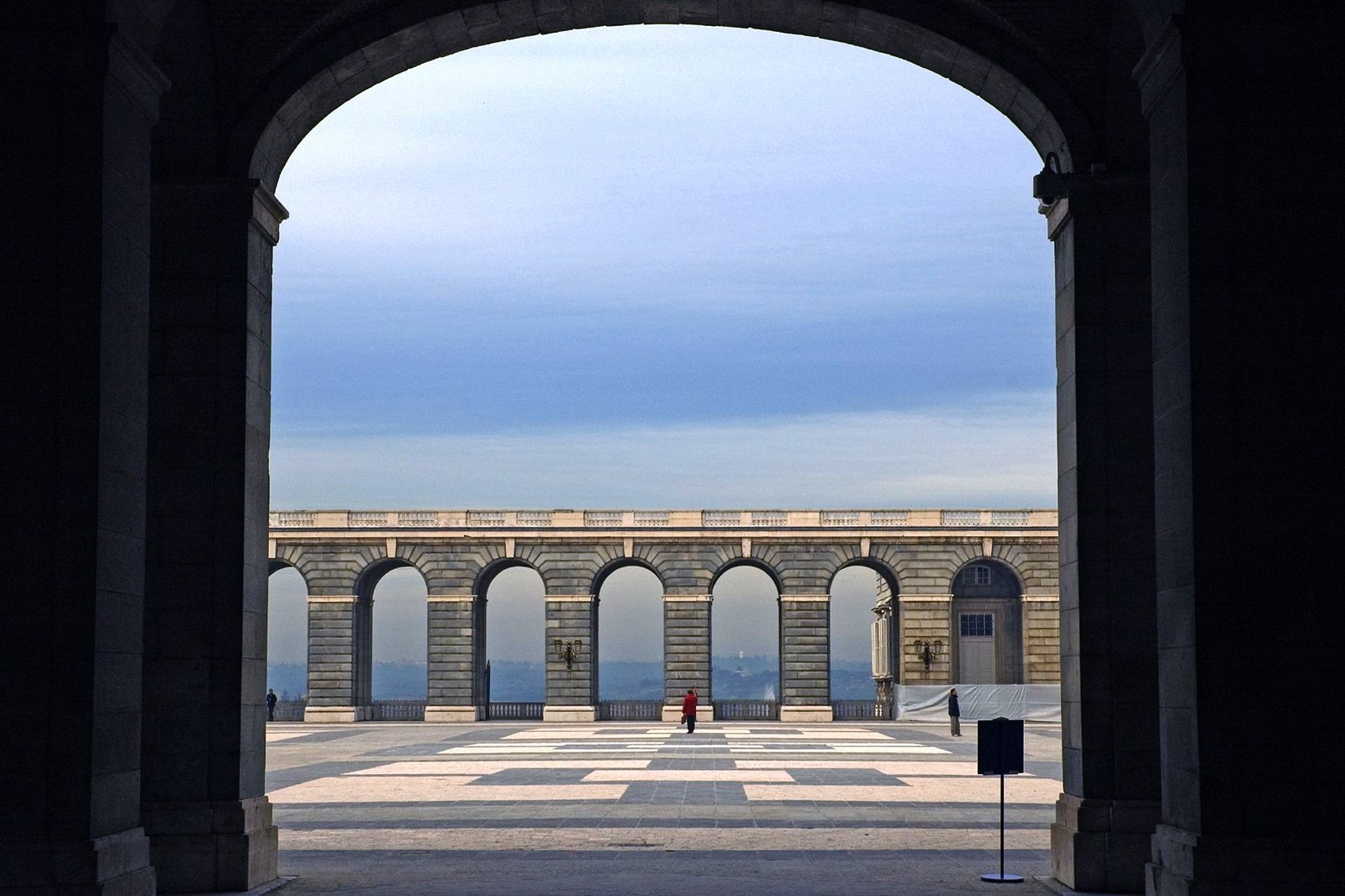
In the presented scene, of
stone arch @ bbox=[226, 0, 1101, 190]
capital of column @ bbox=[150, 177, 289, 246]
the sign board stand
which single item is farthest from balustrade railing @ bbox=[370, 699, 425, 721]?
stone arch @ bbox=[226, 0, 1101, 190]

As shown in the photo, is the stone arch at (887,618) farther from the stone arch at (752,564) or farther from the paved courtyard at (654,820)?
the paved courtyard at (654,820)

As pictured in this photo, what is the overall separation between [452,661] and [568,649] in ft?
16.3

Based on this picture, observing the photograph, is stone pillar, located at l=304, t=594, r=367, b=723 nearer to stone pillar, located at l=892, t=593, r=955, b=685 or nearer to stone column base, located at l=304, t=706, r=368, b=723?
stone column base, located at l=304, t=706, r=368, b=723

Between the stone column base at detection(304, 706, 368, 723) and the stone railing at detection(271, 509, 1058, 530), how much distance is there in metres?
7.78

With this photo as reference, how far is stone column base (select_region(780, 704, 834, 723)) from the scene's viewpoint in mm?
63312

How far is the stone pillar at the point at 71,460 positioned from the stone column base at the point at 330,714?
177ft

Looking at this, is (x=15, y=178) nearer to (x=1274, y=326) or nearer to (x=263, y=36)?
(x=263, y=36)

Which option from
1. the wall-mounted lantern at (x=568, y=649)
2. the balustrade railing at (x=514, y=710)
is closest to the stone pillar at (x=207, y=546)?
the wall-mounted lantern at (x=568, y=649)

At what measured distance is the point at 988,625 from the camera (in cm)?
7369

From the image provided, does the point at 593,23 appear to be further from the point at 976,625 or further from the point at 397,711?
the point at 976,625

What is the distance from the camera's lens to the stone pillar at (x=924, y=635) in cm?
6341

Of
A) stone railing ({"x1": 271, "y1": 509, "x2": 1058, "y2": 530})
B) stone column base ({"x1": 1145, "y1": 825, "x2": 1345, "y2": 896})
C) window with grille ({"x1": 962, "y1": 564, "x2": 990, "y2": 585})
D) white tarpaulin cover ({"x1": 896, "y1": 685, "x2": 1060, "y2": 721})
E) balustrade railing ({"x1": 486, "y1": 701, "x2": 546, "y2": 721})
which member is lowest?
balustrade railing ({"x1": 486, "y1": 701, "x2": 546, "y2": 721})

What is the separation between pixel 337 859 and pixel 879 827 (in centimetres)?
746

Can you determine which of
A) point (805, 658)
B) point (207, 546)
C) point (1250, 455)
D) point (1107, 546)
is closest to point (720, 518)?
point (805, 658)
